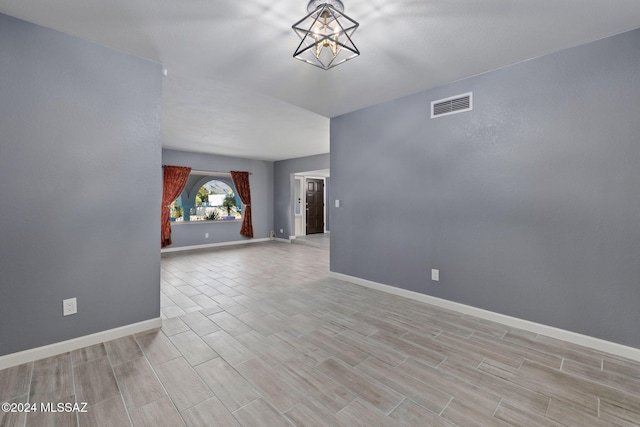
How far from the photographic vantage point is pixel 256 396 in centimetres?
168

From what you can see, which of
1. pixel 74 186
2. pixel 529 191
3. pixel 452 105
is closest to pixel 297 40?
pixel 452 105

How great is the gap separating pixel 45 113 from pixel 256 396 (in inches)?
100

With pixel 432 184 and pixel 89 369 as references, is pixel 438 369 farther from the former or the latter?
pixel 89 369

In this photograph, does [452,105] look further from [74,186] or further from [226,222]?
[226,222]

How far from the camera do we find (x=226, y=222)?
7875 mm

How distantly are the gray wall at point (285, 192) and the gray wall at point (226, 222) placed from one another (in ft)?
0.57

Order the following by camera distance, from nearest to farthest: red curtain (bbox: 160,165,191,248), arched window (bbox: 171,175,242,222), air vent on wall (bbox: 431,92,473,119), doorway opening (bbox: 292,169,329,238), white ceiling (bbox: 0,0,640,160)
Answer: white ceiling (bbox: 0,0,640,160), air vent on wall (bbox: 431,92,473,119), red curtain (bbox: 160,165,191,248), arched window (bbox: 171,175,242,222), doorway opening (bbox: 292,169,329,238)

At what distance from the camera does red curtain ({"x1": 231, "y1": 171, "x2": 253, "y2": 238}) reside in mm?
7910

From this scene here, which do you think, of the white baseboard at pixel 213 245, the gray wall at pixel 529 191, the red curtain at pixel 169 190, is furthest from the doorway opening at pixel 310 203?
the gray wall at pixel 529 191

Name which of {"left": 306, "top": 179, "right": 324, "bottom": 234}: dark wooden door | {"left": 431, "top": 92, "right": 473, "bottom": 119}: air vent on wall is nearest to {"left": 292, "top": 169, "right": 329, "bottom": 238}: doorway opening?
{"left": 306, "top": 179, "right": 324, "bottom": 234}: dark wooden door

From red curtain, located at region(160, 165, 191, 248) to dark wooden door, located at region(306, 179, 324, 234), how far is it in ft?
13.8

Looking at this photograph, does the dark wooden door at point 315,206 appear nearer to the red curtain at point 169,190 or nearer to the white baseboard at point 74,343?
the red curtain at point 169,190

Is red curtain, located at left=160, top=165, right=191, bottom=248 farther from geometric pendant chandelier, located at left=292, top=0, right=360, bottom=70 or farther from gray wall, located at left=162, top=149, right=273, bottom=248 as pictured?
geometric pendant chandelier, located at left=292, top=0, right=360, bottom=70

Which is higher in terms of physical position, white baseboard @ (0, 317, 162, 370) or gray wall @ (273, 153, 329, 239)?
gray wall @ (273, 153, 329, 239)
